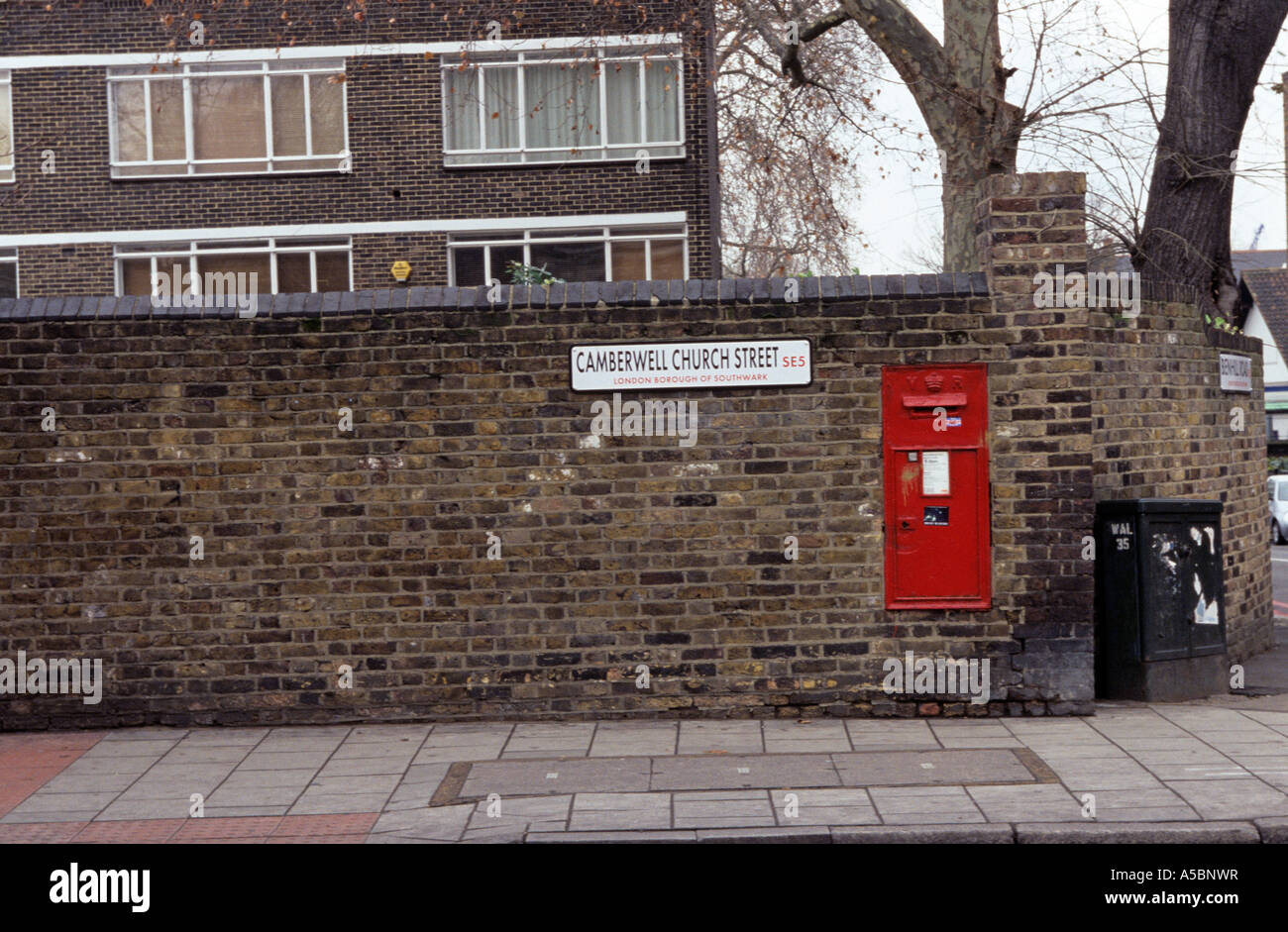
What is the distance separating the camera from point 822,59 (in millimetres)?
19859

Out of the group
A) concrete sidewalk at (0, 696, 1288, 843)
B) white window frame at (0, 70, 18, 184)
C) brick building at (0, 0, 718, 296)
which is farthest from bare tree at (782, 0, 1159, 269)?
white window frame at (0, 70, 18, 184)

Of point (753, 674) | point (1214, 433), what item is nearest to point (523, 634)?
point (753, 674)

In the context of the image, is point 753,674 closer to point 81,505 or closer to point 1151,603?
point 1151,603

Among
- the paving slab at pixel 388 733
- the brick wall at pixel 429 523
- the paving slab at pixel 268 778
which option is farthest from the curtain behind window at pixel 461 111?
the paving slab at pixel 268 778

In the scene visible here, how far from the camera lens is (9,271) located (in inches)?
888

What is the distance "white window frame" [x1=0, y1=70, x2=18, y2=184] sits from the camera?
22.2 metres

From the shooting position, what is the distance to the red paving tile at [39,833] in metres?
6.10

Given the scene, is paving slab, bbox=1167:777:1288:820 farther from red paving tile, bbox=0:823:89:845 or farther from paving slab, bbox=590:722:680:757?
red paving tile, bbox=0:823:89:845

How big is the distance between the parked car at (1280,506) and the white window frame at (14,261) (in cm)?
2642

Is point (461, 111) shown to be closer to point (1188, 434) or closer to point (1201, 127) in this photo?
point (1201, 127)

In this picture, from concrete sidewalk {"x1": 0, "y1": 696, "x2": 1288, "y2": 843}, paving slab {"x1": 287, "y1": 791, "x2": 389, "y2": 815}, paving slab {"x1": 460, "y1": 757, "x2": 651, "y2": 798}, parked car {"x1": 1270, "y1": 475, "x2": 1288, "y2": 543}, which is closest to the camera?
concrete sidewalk {"x1": 0, "y1": 696, "x2": 1288, "y2": 843}

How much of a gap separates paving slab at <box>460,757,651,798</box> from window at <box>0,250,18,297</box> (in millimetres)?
18865

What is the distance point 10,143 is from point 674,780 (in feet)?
67.6

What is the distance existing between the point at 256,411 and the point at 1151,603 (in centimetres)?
612
